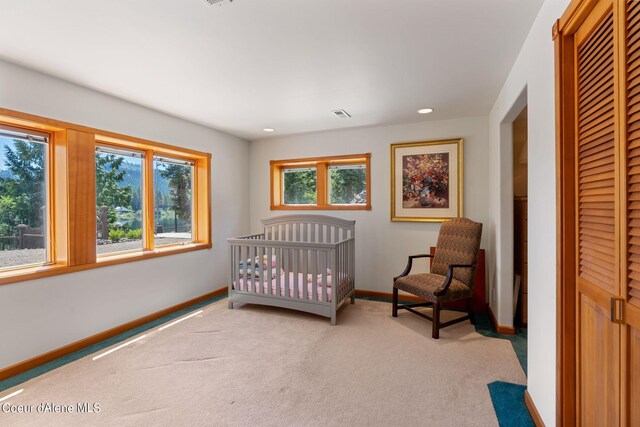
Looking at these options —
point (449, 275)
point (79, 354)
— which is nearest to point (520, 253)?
point (449, 275)

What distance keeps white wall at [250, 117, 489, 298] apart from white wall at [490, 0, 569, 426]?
5.49 feet

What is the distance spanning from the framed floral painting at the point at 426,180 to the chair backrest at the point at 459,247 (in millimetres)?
→ 440

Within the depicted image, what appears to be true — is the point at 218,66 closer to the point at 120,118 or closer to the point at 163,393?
the point at 120,118

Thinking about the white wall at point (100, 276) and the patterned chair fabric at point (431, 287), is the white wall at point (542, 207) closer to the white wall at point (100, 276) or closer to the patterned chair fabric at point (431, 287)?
the patterned chair fabric at point (431, 287)

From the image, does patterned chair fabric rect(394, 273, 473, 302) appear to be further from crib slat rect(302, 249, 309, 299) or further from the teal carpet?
the teal carpet

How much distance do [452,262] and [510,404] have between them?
154cm

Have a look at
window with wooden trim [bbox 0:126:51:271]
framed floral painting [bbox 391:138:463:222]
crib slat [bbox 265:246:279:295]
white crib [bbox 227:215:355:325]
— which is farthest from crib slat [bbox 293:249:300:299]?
window with wooden trim [bbox 0:126:51:271]

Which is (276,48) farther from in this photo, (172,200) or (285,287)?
(172,200)

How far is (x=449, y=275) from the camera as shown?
2.78 meters

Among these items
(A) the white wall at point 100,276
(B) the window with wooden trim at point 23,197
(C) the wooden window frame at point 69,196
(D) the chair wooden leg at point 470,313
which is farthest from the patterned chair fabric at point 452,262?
(B) the window with wooden trim at point 23,197

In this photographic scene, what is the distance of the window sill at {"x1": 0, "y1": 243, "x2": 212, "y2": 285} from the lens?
216 cm

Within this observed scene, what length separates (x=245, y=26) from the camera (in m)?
1.72

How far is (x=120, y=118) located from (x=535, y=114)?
3469mm

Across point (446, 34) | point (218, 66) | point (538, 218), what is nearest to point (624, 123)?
point (538, 218)
